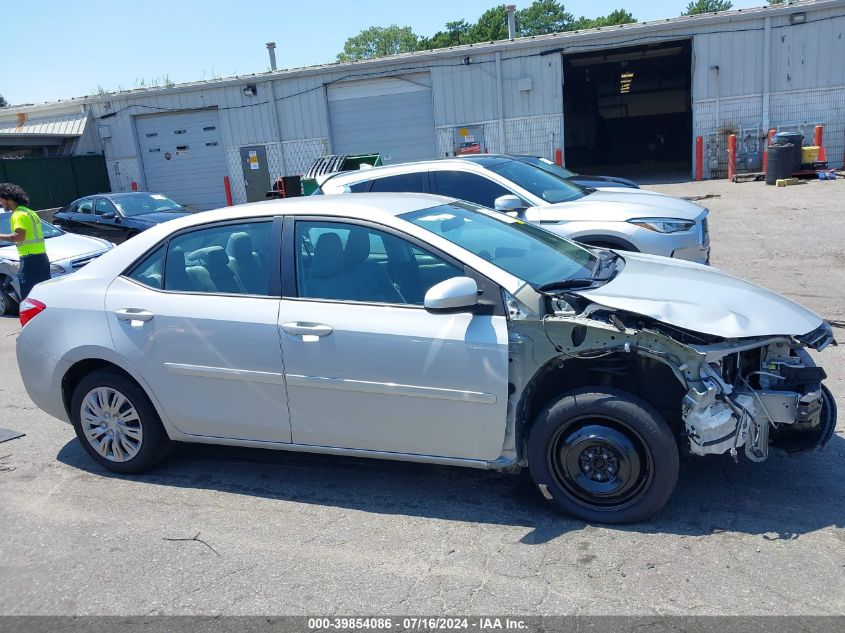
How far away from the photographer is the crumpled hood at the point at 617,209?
25.3 ft

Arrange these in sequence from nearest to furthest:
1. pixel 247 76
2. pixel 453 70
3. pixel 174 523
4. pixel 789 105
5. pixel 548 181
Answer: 1. pixel 174 523
2. pixel 548 181
3. pixel 789 105
4. pixel 453 70
5. pixel 247 76

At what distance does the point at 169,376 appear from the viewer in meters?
4.36

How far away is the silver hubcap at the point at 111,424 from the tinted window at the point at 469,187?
472cm

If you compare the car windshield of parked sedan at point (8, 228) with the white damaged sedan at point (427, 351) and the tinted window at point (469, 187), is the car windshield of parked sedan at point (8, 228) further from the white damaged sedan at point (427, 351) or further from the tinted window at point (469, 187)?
the white damaged sedan at point (427, 351)

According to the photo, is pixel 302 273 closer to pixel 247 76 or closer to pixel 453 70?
pixel 453 70

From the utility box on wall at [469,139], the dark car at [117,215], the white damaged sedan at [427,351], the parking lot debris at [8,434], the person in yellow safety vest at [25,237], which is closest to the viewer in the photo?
the white damaged sedan at [427,351]

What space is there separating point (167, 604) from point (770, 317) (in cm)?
326

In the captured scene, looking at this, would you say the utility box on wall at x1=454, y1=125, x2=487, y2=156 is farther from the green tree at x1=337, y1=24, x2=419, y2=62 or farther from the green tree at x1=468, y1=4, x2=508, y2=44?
the green tree at x1=337, y1=24, x2=419, y2=62

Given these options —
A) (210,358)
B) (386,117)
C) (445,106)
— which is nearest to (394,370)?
(210,358)

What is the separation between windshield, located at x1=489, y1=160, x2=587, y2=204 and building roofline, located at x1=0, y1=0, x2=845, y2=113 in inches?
528

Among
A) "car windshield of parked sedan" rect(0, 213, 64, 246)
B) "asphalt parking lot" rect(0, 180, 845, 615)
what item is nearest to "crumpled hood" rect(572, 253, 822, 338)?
"asphalt parking lot" rect(0, 180, 845, 615)

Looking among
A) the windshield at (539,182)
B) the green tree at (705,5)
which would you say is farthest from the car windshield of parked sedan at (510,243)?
the green tree at (705,5)

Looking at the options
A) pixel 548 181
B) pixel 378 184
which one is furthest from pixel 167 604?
pixel 548 181

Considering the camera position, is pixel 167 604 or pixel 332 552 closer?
pixel 167 604
